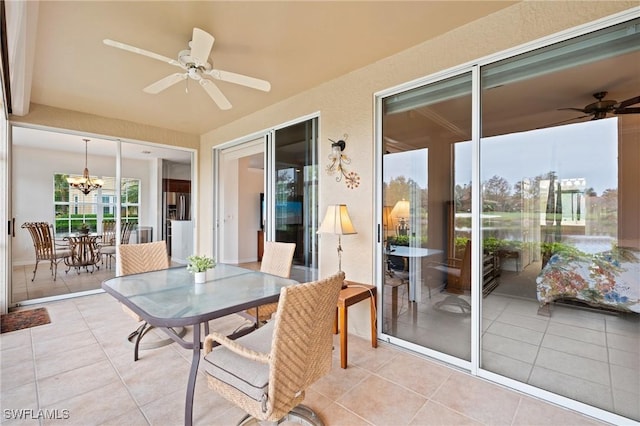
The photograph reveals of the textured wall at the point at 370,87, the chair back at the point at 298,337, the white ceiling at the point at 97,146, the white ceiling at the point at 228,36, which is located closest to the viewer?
the chair back at the point at 298,337

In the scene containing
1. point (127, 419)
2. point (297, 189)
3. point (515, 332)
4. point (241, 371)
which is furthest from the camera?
point (297, 189)

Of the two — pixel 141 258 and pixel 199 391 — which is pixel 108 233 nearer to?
pixel 141 258

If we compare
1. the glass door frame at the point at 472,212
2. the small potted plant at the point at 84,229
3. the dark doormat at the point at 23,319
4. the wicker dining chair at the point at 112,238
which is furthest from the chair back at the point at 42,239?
the glass door frame at the point at 472,212

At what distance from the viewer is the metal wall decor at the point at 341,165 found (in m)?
2.97

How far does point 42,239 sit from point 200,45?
5.21 meters

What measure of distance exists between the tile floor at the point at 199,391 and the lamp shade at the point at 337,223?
1.07 metres

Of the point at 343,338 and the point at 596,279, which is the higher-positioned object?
the point at 596,279

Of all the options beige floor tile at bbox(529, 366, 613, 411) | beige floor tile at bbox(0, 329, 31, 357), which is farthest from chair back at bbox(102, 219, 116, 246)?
beige floor tile at bbox(529, 366, 613, 411)

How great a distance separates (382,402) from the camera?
1896 millimetres

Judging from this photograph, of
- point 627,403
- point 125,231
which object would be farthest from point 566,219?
point 125,231

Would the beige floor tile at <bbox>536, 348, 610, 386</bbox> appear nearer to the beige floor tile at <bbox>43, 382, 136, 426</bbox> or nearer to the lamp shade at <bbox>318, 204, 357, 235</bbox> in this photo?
the lamp shade at <bbox>318, 204, 357, 235</bbox>

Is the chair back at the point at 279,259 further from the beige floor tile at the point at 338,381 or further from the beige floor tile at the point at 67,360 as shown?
the beige floor tile at the point at 67,360

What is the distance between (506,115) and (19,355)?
4.59 m

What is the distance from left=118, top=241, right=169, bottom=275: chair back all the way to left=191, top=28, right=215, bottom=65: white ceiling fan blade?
1.89 meters
